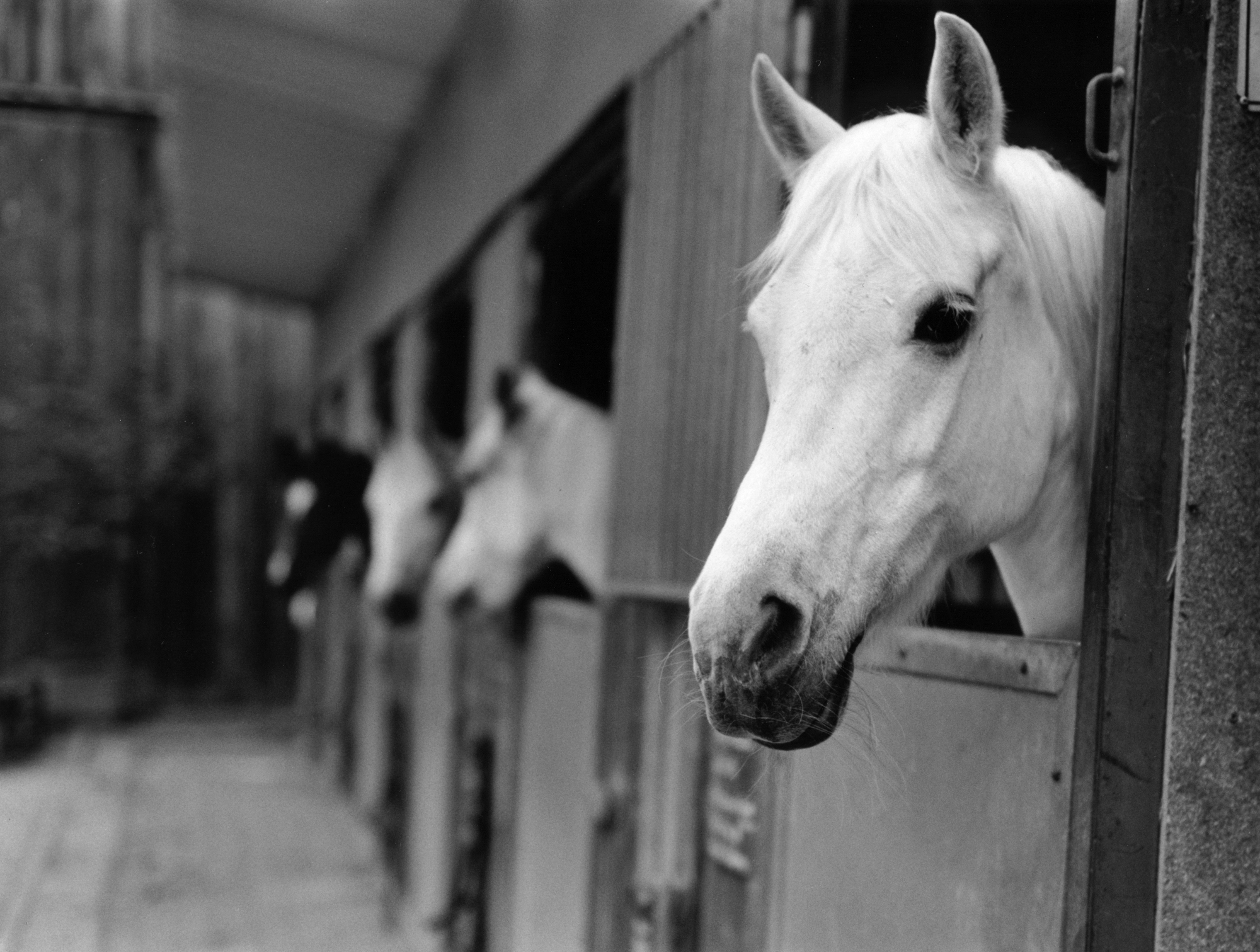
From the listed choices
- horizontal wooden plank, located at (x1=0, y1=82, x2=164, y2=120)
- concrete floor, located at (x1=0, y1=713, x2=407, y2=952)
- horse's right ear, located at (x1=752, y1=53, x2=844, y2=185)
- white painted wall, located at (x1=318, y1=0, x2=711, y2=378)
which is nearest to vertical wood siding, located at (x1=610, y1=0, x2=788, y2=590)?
white painted wall, located at (x1=318, y1=0, x2=711, y2=378)

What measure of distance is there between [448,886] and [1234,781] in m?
4.10

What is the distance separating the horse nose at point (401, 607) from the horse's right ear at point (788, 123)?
3661mm

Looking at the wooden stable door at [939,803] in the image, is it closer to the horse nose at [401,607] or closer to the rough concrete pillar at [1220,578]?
the rough concrete pillar at [1220,578]

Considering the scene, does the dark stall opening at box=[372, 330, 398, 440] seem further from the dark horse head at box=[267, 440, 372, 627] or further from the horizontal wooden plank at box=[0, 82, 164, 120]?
the horizontal wooden plank at box=[0, 82, 164, 120]

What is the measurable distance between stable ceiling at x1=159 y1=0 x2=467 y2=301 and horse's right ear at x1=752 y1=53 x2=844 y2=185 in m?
3.68

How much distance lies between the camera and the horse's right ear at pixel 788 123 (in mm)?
1587

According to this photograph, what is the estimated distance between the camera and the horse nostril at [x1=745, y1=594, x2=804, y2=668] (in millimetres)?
1243

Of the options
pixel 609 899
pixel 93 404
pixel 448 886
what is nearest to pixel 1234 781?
pixel 609 899

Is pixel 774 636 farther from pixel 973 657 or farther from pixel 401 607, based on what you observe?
pixel 401 607

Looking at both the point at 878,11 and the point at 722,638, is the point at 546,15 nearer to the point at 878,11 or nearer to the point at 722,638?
the point at 878,11

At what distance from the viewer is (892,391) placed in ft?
4.43

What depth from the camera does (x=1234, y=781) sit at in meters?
1.37

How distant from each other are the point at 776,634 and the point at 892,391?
29 cm

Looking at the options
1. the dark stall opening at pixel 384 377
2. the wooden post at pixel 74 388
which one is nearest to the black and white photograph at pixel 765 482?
the dark stall opening at pixel 384 377
